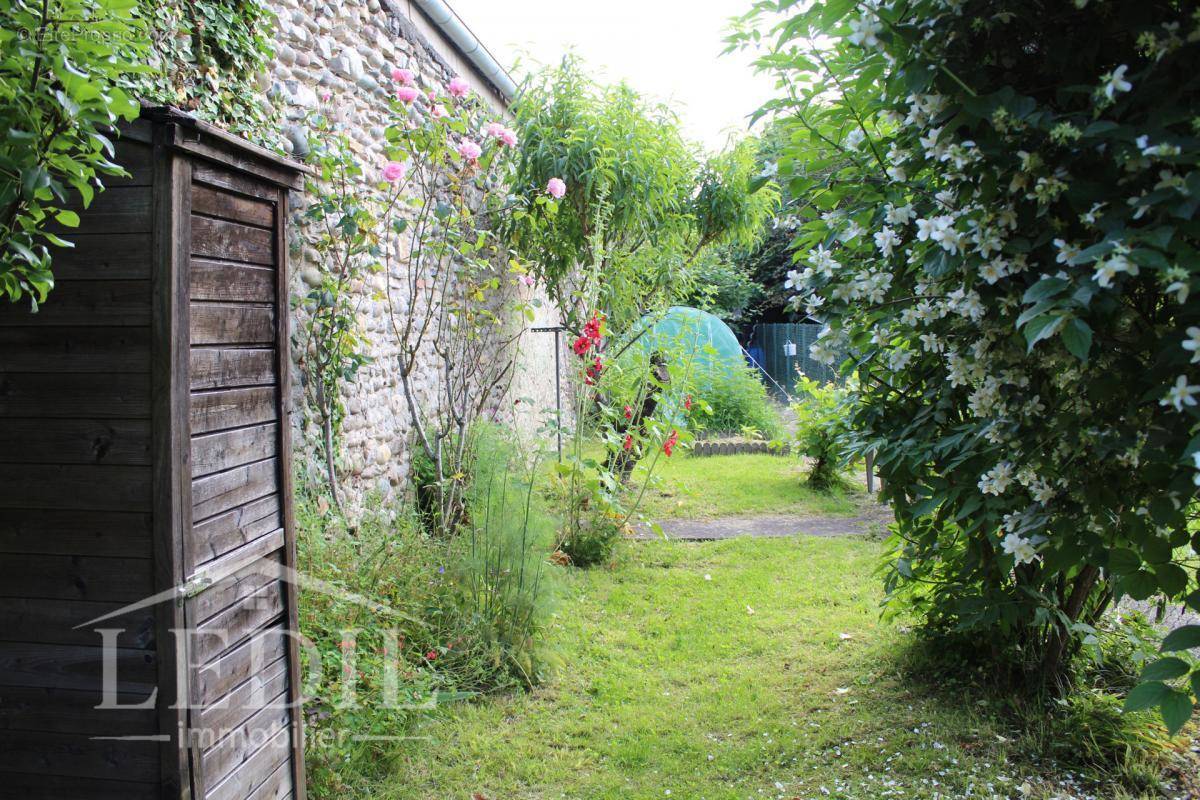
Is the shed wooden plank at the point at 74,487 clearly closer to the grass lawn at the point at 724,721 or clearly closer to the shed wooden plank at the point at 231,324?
the shed wooden plank at the point at 231,324

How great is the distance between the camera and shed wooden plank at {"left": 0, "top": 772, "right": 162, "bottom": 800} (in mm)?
1825

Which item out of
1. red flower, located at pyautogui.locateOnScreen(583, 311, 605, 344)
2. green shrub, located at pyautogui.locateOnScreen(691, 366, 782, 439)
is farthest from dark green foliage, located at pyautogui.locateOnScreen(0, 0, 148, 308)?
green shrub, located at pyautogui.locateOnScreen(691, 366, 782, 439)

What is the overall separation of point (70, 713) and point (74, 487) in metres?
0.53

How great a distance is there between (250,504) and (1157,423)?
2.08m

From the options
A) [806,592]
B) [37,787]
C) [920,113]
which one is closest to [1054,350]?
[920,113]

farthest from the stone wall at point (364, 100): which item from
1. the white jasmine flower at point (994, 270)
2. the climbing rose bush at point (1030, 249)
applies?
the white jasmine flower at point (994, 270)

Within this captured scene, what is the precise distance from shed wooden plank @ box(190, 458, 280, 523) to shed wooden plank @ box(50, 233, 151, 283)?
50 cm

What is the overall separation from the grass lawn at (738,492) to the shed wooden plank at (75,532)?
4.36 meters

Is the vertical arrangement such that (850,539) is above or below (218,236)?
below

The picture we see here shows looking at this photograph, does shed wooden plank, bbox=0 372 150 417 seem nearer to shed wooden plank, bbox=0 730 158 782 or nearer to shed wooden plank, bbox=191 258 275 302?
shed wooden plank, bbox=191 258 275 302

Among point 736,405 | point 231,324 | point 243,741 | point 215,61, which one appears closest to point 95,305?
point 231,324

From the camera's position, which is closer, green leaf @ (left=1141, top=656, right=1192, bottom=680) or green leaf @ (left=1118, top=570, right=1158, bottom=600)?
green leaf @ (left=1141, top=656, right=1192, bottom=680)

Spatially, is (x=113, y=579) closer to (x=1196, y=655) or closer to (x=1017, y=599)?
(x=1017, y=599)

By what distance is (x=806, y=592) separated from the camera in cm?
475
